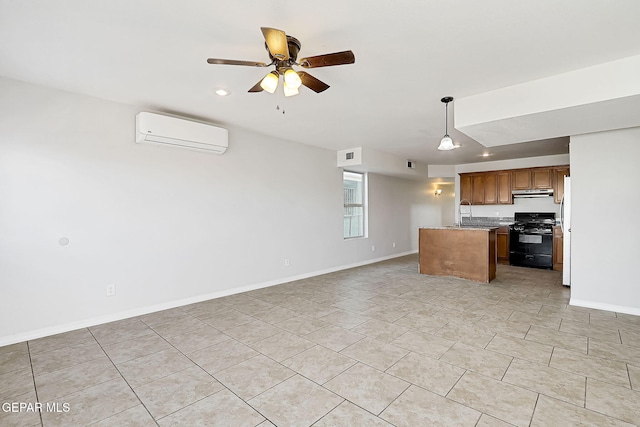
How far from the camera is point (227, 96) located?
11.2ft

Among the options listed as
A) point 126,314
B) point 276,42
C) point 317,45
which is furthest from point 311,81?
point 126,314

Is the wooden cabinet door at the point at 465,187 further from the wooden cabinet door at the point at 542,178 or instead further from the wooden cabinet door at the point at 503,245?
the wooden cabinet door at the point at 542,178

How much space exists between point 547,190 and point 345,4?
675 centimetres

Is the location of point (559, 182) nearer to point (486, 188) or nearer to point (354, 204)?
point (486, 188)

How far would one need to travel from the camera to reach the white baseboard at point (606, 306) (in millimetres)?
3564

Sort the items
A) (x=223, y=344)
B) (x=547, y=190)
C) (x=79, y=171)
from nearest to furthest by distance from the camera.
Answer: (x=223, y=344), (x=79, y=171), (x=547, y=190)

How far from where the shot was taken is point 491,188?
733 centimetres

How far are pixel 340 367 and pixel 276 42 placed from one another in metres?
2.40

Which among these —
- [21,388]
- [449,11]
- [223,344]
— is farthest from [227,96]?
[21,388]

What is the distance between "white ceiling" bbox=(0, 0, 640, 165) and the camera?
1.94 metres

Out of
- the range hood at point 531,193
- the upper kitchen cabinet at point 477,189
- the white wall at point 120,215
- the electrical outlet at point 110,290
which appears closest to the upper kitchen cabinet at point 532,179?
the range hood at point 531,193

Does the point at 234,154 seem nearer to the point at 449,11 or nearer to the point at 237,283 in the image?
the point at 237,283

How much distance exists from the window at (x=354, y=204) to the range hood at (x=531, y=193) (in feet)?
11.5

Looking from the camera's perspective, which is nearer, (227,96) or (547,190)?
(227,96)
